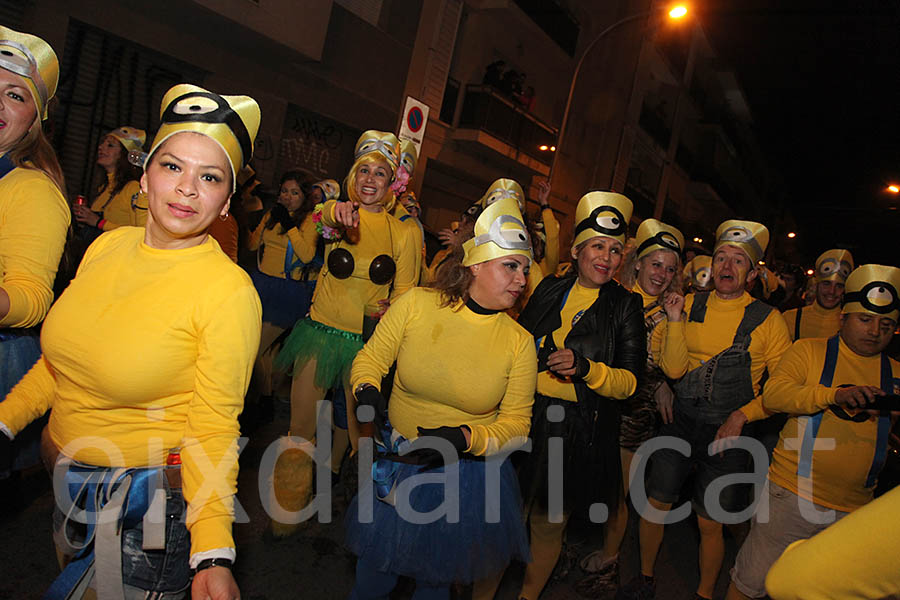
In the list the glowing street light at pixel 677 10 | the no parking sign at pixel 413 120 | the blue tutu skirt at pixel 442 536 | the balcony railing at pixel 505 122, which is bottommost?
the blue tutu skirt at pixel 442 536

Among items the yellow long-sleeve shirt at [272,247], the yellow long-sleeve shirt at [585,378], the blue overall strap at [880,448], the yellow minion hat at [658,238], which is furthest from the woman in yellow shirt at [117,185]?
the blue overall strap at [880,448]

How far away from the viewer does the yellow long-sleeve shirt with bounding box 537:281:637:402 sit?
3.29m

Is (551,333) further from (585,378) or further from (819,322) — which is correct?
(819,322)

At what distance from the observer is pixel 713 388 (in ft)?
13.8

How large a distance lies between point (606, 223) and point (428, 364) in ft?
5.61

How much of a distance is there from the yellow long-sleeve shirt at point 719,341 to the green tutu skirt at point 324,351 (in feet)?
7.53

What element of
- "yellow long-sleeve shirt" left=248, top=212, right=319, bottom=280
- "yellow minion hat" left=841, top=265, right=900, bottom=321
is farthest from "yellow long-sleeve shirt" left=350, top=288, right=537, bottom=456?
"yellow long-sleeve shirt" left=248, top=212, right=319, bottom=280

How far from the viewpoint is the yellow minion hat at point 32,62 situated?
2.49 meters

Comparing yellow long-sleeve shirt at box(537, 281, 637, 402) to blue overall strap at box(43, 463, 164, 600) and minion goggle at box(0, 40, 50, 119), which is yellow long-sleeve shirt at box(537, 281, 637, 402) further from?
minion goggle at box(0, 40, 50, 119)

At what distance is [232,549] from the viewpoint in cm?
169

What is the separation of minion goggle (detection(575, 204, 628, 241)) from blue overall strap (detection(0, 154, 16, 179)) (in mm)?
3192

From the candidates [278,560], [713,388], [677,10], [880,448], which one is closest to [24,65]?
[278,560]

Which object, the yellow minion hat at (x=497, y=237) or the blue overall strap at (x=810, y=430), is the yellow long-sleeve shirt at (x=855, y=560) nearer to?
the yellow minion hat at (x=497, y=237)

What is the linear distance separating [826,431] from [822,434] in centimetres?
3
